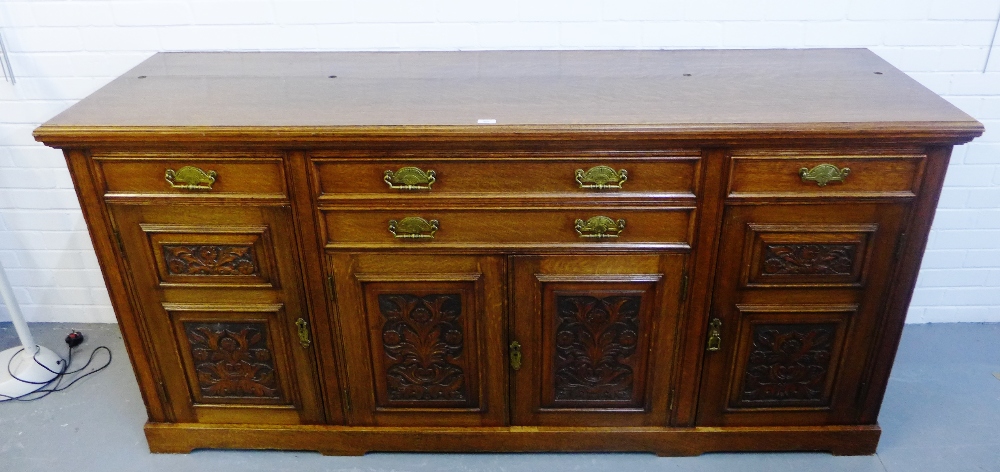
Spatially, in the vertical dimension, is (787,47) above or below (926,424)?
above

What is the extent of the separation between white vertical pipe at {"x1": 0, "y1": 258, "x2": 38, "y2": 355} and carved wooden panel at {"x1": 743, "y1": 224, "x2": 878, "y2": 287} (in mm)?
2146

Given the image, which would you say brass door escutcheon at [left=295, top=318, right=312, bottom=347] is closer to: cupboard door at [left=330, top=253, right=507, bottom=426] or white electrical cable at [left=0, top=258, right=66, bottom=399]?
cupboard door at [left=330, top=253, right=507, bottom=426]

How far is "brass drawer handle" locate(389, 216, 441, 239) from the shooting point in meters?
1.74

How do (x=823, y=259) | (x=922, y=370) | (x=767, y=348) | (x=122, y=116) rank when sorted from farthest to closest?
(x=922, y=370) → (x=767, y=348) → (x=823, y=259) → (x=122, y=116)

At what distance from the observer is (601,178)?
1678 mm

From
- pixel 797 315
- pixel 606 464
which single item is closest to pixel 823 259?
pixel 797 315

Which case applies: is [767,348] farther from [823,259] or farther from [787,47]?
[787,47]

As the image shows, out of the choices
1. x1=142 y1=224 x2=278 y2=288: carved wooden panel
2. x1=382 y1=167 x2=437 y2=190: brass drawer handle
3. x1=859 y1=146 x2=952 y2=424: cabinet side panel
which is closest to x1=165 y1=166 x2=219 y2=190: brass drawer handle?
x1=142 y1=224 x2=278 y2=288: carved wooden panel

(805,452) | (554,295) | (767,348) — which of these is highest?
(554,295)

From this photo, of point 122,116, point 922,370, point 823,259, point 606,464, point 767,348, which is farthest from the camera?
point 922,370

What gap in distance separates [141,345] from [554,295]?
108 cm

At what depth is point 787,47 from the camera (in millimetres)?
2162

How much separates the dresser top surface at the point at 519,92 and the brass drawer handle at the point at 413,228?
9.5 inches

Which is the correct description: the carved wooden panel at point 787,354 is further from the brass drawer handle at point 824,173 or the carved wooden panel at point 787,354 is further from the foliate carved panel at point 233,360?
the foliate carved panel at point 233,360
